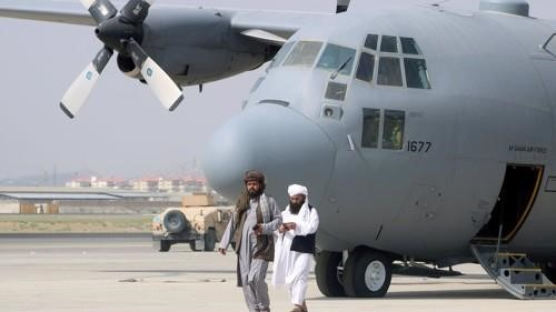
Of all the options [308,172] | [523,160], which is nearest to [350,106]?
[308,172]

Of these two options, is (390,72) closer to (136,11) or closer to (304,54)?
(304,54)

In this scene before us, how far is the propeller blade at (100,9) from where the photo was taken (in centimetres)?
2823

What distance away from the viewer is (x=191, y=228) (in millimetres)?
44781

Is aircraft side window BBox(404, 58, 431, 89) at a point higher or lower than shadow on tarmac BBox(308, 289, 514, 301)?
higher

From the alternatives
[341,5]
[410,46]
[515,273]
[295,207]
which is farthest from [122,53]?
[295,207]

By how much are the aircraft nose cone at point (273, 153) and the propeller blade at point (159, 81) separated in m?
6.62

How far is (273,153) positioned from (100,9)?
9.88 metres

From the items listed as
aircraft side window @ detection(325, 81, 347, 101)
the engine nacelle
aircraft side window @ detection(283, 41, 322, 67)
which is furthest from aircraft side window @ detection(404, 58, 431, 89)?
the engine nacelle

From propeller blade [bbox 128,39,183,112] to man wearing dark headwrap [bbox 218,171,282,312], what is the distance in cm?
1012

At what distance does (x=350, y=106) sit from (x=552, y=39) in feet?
14.0

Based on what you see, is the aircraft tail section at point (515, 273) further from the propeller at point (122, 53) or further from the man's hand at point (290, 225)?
the propeller at point (122, 53)

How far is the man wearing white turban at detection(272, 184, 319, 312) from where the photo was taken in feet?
56.4

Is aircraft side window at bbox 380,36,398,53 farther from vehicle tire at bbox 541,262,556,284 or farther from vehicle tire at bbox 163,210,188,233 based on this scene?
vehicle tire at bbox 163,210,188,233

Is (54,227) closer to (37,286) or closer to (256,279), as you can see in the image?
(37,286)
